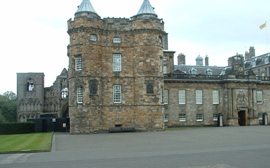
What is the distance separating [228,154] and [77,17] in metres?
22.5

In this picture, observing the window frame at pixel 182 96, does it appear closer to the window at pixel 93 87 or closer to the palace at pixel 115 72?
the palace at pixel 115 72

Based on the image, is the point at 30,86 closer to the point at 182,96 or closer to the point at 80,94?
the point at 80,94

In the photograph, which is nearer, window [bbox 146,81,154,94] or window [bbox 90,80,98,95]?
window [bbox 90,80,98,95]

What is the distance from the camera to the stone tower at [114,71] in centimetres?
3092

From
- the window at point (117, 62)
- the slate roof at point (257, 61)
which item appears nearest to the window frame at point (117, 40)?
the window at point (117, 62)

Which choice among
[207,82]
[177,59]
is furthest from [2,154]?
[177,59]

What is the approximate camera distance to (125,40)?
33000 millimetres

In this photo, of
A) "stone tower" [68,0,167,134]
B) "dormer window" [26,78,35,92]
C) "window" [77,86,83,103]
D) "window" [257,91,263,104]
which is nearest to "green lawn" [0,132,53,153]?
"window" [77,86,83,103]

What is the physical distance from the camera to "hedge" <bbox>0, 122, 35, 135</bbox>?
1321 inches

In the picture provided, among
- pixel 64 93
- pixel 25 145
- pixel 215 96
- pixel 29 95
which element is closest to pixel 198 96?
pixel 215 96

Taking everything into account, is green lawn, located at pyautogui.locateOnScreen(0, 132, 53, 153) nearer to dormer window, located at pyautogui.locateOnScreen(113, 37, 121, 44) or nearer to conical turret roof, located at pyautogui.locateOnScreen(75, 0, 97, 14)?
dormer window, located at pyautogui.locateOnScreen(113, 37, 121, 44)

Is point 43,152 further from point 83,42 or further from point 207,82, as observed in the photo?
point 207,82

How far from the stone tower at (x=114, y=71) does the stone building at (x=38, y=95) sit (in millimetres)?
22165

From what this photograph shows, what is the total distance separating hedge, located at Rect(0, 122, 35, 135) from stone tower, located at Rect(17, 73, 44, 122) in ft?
61.3
